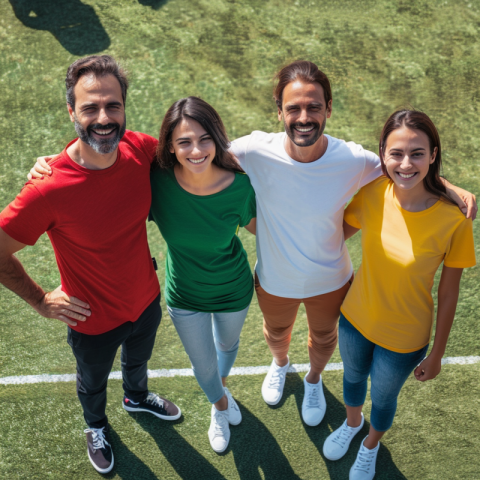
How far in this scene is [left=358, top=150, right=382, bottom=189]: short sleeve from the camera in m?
3.03

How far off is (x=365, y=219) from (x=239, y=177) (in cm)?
77

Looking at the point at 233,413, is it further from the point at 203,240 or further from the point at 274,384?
the point at 203,240

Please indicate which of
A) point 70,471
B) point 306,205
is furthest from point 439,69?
point 70,471

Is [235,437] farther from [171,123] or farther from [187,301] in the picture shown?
[171,123]

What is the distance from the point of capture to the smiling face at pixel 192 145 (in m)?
2.81

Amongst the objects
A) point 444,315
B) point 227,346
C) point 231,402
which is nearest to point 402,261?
point 444,315

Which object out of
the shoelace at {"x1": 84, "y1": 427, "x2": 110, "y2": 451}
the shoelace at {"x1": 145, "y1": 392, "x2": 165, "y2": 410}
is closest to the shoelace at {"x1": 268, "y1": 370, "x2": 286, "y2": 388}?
the shoelace at {"x1": 145, "y1": 392, "x2": 165, "y2": 410}

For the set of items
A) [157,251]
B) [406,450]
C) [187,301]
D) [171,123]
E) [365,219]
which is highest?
[171,123]

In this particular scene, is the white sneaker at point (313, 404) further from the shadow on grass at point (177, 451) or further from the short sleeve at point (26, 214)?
the short sleeve at point (26, 214)

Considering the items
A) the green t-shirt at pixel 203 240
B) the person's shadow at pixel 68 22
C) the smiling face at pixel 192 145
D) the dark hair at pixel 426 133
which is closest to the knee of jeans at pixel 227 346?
the green t-shirt at pixel 203 240

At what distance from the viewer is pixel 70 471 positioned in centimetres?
373

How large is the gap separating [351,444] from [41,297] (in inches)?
96.8

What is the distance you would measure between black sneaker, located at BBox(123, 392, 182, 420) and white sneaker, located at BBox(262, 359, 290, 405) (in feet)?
2.32

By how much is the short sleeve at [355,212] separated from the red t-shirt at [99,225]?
119cm
